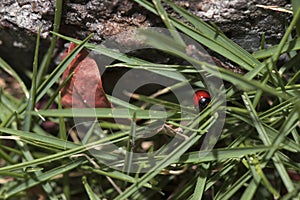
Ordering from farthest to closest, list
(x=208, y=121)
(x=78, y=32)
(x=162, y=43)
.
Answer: (x=78, y=32) → (x=208, y=121) → (x=162, y=43)

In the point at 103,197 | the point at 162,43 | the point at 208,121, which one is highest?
the point at 162,43

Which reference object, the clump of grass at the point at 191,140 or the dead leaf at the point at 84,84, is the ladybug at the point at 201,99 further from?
the dead leaf at the point at 84,84

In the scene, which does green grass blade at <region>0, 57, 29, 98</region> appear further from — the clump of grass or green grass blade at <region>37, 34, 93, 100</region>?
green grass blade at <region>37, 34, 93, 100</region>

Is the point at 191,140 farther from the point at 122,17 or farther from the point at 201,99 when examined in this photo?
the point at 122,17

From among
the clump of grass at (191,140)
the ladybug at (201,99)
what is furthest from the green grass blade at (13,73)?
the ladybug at (201,99)

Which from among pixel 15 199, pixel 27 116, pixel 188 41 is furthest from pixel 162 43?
pixel 15 199

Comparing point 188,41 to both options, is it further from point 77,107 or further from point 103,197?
point 103,197

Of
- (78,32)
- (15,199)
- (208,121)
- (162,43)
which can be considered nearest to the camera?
(162,43)
